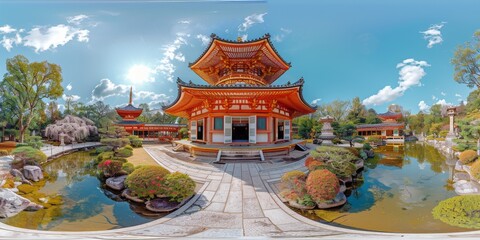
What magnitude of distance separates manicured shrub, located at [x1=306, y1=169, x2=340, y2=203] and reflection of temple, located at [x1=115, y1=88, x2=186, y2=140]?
3.18 m

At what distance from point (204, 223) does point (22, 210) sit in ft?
7.17

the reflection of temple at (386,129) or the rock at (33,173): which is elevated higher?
the reflection of temple at (386,129)

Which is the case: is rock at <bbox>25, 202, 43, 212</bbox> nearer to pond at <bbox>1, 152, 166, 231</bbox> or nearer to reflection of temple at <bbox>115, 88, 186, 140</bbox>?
pond at <bbox>1, 152, 166, 231</bbox>

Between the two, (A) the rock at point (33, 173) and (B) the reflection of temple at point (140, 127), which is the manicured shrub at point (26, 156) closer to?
(A) the rock at point (33, 173)

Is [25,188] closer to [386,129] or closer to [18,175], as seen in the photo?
[18,175]

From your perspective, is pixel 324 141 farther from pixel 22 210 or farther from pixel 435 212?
pixel 22 210

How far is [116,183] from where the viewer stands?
2.44 metres

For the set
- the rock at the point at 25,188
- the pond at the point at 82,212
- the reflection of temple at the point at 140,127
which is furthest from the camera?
the reflection of temple at the point at 140,127

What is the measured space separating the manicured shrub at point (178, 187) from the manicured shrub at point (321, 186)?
4.28 feet

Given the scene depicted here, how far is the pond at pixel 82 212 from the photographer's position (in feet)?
5.50

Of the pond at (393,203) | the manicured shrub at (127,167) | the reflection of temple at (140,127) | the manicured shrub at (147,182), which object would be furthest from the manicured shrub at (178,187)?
the reflection of temple at (140,127)

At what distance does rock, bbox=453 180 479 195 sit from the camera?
7.72 ft

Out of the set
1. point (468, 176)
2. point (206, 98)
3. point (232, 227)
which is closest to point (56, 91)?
point (206, 98)

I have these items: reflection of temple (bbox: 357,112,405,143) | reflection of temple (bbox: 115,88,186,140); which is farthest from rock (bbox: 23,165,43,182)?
reflection of temple (bbox: 357,112,405,143)
